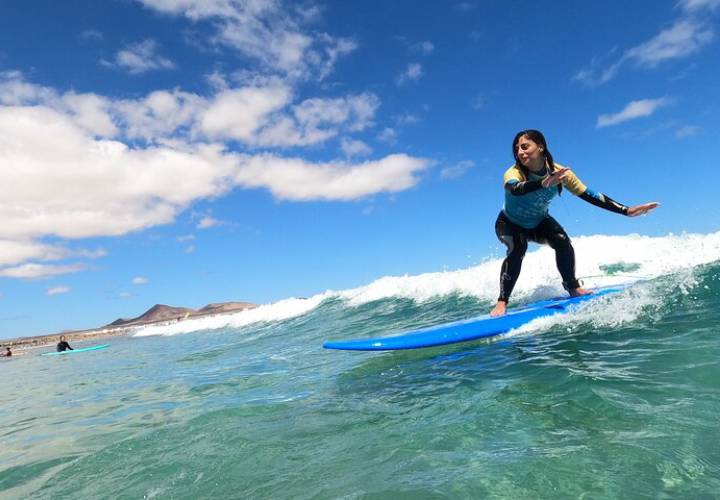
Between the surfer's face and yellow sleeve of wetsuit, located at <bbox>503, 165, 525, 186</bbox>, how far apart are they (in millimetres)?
116

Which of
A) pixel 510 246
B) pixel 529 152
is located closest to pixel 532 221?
pixel 510 246

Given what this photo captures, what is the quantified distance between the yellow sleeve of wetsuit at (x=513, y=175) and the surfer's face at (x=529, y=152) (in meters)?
0.12

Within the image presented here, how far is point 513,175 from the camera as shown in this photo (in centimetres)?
525

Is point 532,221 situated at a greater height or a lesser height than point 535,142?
lesser

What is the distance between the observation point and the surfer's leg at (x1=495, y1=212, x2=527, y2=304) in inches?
234

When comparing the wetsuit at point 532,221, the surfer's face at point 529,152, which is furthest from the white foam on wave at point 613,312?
the surfer's face at point 529,152

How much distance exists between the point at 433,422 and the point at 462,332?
252 cm

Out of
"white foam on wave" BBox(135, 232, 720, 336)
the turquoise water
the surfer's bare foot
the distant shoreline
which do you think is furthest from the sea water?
the distant shoreline

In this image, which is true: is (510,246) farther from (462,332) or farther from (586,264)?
(586,264)

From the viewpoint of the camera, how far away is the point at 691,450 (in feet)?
7.25

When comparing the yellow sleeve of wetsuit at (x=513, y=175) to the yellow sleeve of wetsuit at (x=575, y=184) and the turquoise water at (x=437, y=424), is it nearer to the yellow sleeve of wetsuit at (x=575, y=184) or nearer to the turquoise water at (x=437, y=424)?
the yellow sleeve of wetsuit at (x=575, y=184)

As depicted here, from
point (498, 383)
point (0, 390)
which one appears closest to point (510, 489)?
point (498, 383)

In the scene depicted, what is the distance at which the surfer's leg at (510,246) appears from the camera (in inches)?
234

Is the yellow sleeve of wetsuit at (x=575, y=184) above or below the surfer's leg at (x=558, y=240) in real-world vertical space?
above
